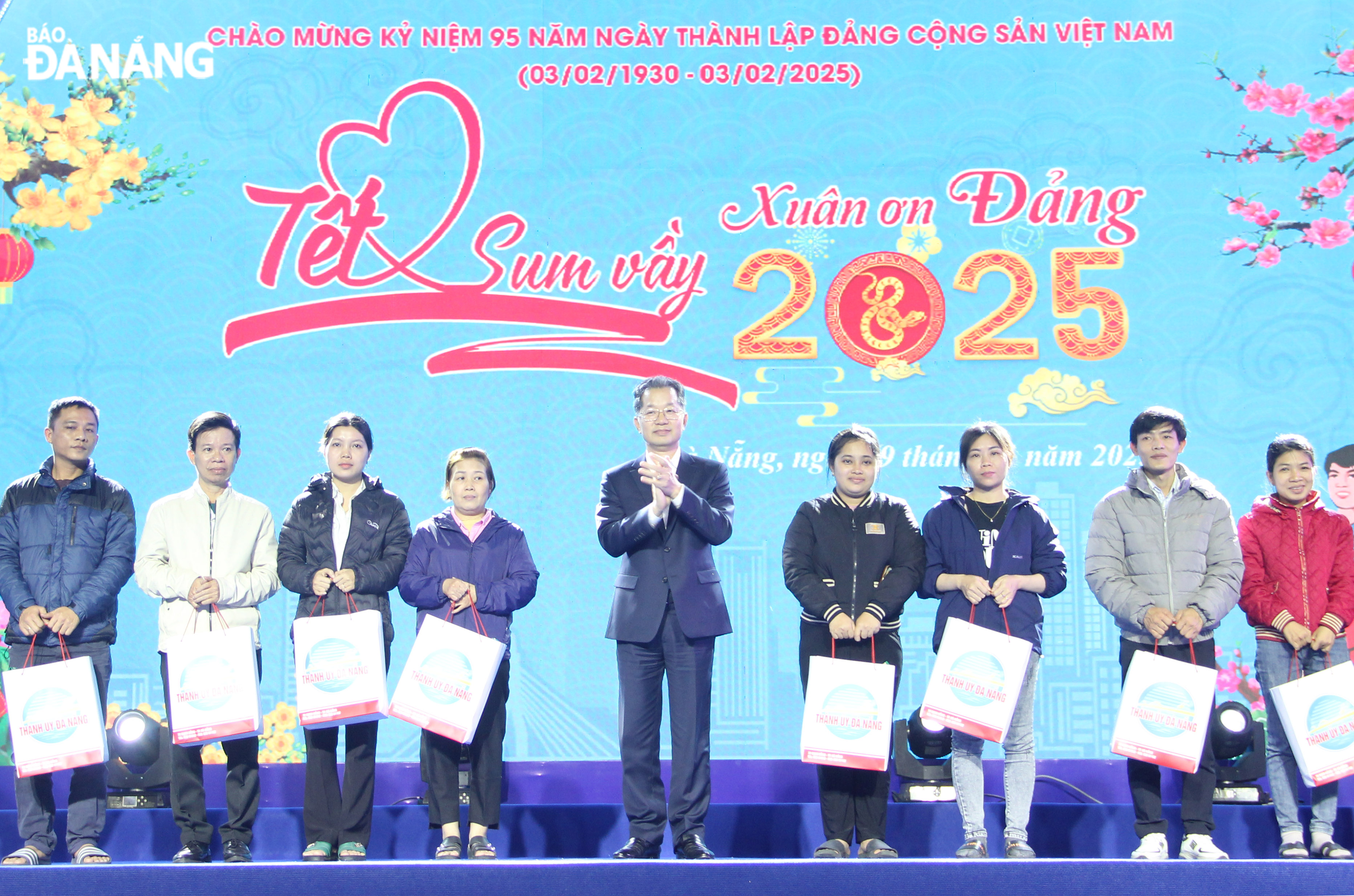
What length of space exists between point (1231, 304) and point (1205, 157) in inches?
21.9

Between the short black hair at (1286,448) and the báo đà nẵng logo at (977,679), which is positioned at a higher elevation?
the short black hair at (1286,448)

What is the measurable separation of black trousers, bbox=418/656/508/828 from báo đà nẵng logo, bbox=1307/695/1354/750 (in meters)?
2.25

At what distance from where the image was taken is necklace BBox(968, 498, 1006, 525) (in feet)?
11.1

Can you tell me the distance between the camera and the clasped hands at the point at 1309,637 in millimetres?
3340

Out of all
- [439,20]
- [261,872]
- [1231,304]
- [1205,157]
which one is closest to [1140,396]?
[1231,304]

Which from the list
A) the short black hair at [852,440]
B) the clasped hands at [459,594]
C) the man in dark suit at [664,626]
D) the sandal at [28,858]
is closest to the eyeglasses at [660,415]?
the man in dark suit at [664,626]

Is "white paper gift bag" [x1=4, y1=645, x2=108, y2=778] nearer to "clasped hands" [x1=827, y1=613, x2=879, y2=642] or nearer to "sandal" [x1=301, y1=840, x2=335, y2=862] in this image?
"sandal" [x1=301, y1=840, x2=335, y2=862]

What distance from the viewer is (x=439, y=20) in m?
4.40

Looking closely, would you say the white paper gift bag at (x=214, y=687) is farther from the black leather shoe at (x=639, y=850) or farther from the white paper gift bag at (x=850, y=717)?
the white paper gift bag at (x=850, y=717)

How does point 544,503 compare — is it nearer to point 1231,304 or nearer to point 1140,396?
point 1140,396

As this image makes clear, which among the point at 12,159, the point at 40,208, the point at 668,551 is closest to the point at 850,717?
the point at 668,551

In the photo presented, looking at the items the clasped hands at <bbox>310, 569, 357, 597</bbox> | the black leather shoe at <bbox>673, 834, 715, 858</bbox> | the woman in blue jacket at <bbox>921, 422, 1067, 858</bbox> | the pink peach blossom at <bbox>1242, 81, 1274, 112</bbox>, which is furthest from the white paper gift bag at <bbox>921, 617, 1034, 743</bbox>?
the pink peach blossom at <bbox>1242, 81, 1274, 112</bbox>

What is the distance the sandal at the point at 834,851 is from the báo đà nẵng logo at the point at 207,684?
1670 millimetres

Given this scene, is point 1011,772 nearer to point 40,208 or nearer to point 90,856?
point 90,856
